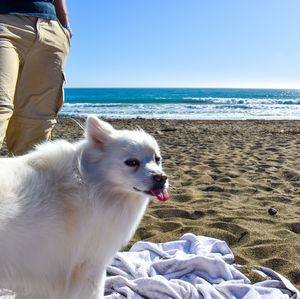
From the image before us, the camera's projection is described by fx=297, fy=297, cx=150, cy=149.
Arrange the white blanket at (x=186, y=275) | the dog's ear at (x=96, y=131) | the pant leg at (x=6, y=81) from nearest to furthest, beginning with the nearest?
the dog's ear at (x=96, y=131) < the pant leg at (x=6, y=81) < the white blanket at (x=186, y=275)

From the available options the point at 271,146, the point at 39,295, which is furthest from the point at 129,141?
the point at 271,146

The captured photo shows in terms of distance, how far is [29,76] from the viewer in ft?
7.71

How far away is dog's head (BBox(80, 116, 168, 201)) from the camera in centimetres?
172

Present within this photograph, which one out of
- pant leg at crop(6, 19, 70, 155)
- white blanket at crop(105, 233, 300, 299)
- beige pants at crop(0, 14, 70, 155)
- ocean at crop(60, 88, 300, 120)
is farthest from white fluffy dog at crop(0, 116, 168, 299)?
ocean at crop(60, 88, 300, 120)

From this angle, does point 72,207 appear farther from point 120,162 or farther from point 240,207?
point 240,207

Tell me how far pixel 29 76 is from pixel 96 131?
3.12ft

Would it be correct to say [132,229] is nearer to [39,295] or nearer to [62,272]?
[62,272]

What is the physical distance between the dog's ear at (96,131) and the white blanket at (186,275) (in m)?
1.11

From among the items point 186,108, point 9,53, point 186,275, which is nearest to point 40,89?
point 9,53

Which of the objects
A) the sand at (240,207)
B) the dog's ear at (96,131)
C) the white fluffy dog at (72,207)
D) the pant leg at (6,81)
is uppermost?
the pant leg at (6,81)

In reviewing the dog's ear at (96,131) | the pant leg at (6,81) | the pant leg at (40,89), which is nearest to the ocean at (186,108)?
the pant leg at (40,89)

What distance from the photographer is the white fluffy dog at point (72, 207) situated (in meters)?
1.44

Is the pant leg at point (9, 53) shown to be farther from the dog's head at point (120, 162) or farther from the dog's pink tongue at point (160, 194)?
the dog's pink tongue at point (160, 194)

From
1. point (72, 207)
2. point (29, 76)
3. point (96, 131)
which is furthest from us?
point (29, 76)
